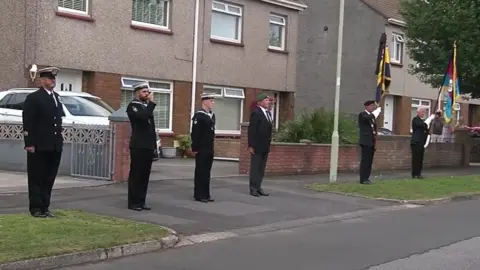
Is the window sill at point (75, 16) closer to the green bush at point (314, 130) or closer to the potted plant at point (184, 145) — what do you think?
the potted plant at point (184, 145)

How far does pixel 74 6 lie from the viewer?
67.7 ft

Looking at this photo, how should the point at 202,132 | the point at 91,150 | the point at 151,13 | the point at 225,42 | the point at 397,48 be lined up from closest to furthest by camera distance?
the point at 202,132 < the point at 91,150 < the point at 151,13 < the point at 225,42 < the point at 397,48

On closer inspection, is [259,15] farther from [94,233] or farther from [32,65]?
[94,233]

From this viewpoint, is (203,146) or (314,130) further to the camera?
(314,130)

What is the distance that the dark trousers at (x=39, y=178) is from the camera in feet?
30.6

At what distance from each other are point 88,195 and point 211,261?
474cm

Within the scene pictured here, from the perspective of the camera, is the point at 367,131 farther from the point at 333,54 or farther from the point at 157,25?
the point at 333,54

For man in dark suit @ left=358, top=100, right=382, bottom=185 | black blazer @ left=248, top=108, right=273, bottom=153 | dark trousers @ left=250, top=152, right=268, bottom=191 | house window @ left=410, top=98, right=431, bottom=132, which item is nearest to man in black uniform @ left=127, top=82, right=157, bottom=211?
black blazer @ left=248, top=108, right=273, bottom=153

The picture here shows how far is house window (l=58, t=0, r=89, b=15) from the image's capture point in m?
20.2

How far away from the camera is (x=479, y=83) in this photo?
23.7m

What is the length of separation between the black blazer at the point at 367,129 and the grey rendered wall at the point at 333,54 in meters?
18.5

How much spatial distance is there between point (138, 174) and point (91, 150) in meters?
3.77

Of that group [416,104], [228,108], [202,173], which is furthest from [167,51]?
[416,104]

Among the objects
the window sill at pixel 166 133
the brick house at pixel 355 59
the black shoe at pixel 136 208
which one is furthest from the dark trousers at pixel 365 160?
the brick house at pixel 355 59
